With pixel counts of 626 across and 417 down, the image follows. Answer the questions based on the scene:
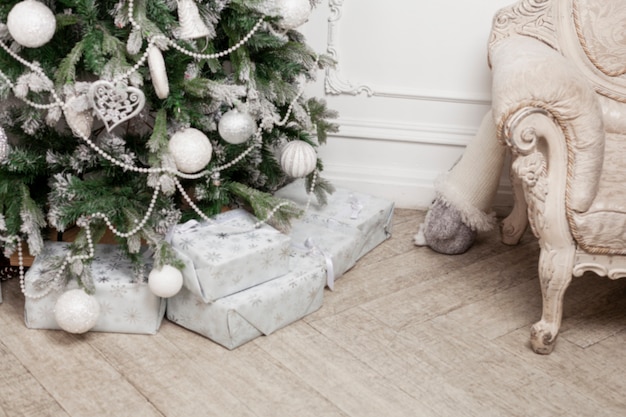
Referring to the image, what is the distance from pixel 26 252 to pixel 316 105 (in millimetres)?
901

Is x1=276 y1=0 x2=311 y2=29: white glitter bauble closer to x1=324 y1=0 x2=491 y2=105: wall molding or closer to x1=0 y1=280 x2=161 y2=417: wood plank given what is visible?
x1=324 y1=0 x2=491 y2=105: wall molding

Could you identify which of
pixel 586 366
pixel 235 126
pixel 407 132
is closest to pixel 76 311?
pixel 235 126

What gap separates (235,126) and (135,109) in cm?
25

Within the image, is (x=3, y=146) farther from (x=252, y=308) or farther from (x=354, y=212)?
(x=354, y=212)

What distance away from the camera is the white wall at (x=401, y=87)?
2.54 m

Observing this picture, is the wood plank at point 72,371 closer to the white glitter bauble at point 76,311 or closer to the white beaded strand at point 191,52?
the white glitter bauble at point 76,311

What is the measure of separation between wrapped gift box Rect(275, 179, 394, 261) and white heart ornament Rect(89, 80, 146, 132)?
0.71m

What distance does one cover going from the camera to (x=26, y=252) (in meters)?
2.06

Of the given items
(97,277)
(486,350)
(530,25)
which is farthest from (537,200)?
(97,277)

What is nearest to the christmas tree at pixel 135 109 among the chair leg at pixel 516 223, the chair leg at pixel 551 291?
the chair leg at pixel 551 291

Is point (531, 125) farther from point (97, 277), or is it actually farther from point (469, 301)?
point (97, 277)

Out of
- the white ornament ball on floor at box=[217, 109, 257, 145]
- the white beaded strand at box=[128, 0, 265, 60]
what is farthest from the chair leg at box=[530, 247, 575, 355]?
the white beaded strand at box=[128, 0, 265, 60]

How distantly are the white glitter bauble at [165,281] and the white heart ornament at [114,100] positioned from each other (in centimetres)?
35

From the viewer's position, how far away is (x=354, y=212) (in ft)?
7.68
